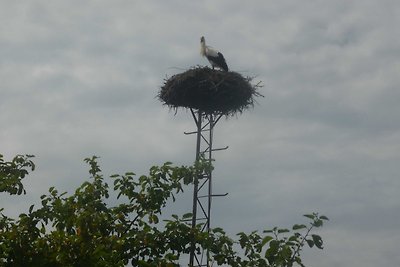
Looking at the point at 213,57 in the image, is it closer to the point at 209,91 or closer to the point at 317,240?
the point at 209,91

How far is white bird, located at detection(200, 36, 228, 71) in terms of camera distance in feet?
52.0

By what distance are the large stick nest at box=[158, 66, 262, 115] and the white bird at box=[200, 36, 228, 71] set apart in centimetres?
60

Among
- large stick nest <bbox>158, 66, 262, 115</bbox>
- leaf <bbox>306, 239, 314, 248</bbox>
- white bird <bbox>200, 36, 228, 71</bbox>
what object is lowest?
leaf <bbox>306, 239, 314, 248</bbox>

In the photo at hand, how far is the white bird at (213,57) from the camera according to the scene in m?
15.9

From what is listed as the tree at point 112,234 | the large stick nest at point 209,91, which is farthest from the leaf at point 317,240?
the large stick nest at point 209,91

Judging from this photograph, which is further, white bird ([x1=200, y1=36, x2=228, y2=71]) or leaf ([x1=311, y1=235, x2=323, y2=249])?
white bird ([x1=200, y1=36, x2=228, y2=71])

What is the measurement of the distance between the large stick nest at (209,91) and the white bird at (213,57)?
23.6 inches

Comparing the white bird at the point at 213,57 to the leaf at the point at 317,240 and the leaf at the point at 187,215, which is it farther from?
the leaf at the point at 317,240

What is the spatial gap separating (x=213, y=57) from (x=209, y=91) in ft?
5.68

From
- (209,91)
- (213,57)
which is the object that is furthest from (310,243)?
(213,57)

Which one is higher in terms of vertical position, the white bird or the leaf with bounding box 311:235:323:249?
the white bird

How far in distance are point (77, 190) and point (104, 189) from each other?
2.02 feet

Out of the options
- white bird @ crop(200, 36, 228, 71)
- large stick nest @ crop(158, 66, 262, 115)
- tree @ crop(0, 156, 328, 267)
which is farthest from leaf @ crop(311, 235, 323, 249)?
white bird @ crop(200, 36, 228, 71)

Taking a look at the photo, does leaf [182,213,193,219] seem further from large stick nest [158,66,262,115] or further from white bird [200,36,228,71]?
white bird [200,36,228,71]
